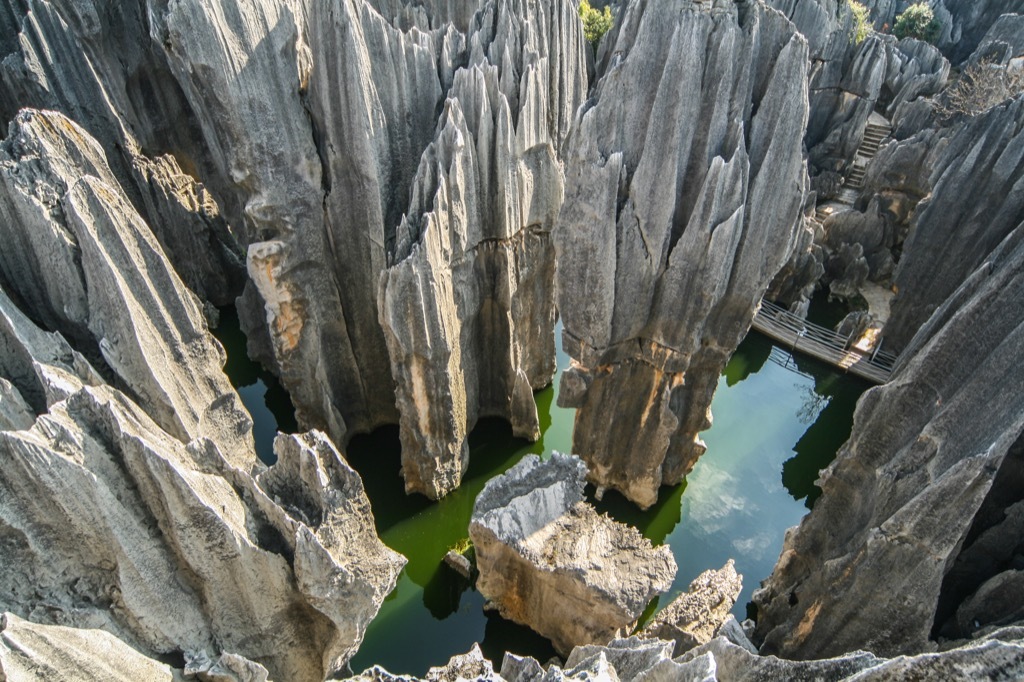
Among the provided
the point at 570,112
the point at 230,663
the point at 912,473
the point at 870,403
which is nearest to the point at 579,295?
the point at 870,403

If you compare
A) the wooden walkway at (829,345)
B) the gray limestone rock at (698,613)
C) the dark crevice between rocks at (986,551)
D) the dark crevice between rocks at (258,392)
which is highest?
the dark crevice between rocks at (986,551)

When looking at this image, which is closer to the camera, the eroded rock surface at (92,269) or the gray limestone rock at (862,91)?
the eroded rock surface at (92,269)

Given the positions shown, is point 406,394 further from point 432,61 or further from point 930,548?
point 930,548

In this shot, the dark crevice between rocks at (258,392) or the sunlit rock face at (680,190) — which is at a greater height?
the sunlit rock face at (680,190)

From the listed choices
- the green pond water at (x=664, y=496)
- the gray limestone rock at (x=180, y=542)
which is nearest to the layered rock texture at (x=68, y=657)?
the gray limestone rock at (x=180, y=542)

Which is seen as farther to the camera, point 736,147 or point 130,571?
point 736,147

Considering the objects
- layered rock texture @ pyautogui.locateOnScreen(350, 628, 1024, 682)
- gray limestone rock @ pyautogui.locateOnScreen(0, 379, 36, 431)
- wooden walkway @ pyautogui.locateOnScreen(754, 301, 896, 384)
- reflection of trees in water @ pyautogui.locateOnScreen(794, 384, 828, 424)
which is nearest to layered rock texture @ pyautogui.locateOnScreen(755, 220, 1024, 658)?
layered rock texture @ pyautogui.locateOnScreen(350, 628, 1024, 682)

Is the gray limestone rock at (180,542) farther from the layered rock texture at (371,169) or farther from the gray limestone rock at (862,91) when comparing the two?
the gray limestone rock at (862,91)
